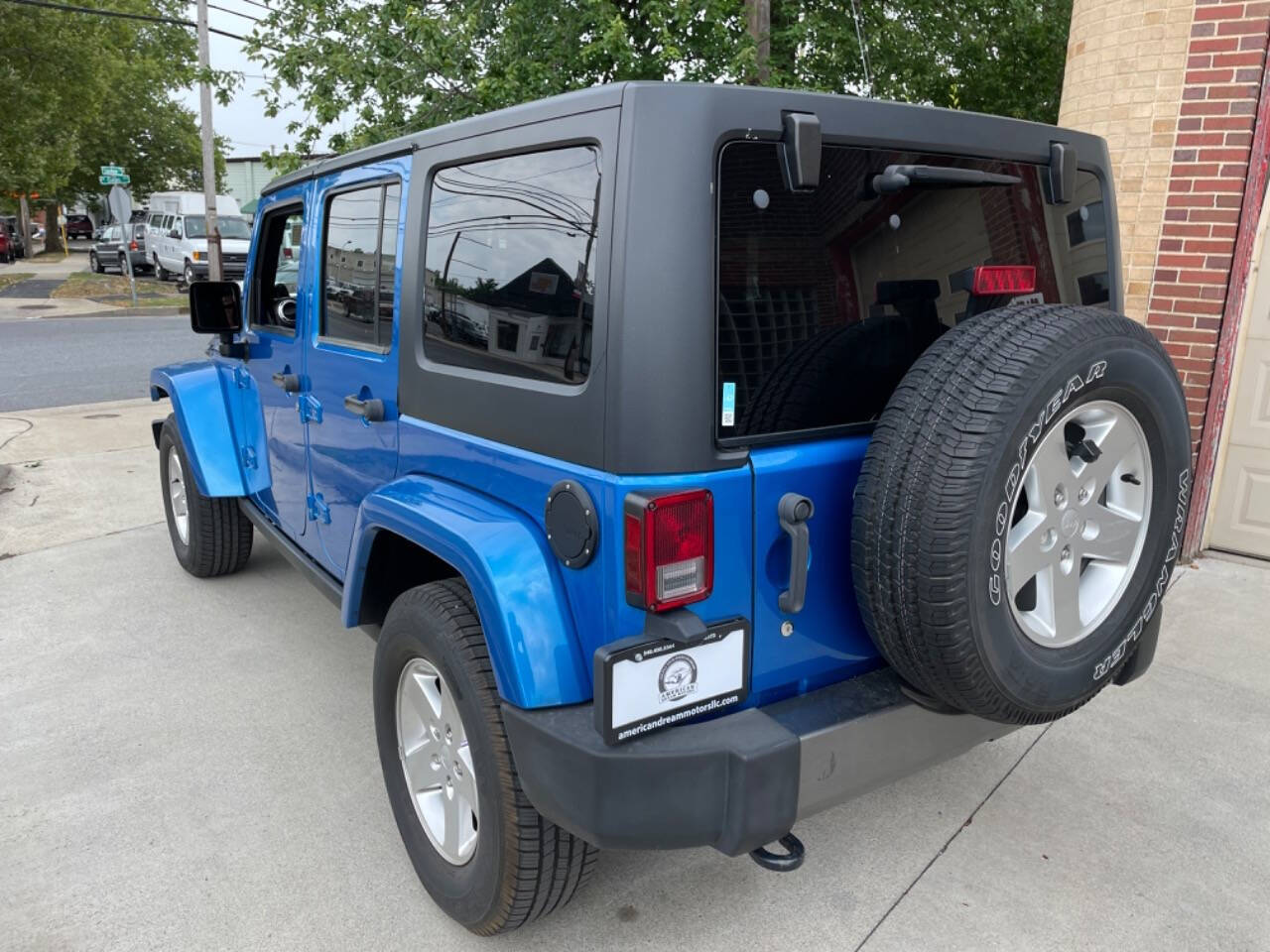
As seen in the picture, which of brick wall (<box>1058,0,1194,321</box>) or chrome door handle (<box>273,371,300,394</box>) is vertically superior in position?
brick wall (<box>1058,0,1194,321</box>)

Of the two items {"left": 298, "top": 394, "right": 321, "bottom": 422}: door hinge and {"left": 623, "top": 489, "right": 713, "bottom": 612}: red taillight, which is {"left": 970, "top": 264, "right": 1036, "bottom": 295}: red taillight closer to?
{"left": 623, "top": 489, "right": 713, "bottom": 612}: red taillight

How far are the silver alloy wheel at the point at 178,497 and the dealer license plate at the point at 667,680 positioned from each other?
3666 millimetres

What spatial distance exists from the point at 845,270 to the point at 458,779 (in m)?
1.55

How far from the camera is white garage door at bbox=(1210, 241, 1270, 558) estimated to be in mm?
4973

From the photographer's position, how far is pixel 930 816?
2984 mm

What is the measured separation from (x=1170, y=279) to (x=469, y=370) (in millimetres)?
4211

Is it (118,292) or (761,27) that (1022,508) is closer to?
(761,27)

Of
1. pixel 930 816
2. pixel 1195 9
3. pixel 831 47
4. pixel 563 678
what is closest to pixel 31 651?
pixel 563 678

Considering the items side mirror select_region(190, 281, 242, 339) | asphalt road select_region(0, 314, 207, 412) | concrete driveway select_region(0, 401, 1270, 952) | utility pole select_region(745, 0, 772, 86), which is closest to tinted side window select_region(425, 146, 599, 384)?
concrete driveway select_region(0, 401, 1270, 952)

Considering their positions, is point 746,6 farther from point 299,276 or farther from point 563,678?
point 563,678

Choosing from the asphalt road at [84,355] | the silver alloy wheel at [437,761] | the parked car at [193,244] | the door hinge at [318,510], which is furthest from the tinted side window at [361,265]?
the parked car at [193,244]

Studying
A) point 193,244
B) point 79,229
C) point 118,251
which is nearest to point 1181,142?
point 193,244

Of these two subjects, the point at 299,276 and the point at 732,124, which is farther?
the point at 299,276

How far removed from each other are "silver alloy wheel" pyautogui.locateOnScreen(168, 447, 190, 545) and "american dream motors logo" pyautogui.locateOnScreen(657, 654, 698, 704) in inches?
145
